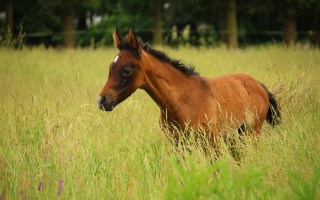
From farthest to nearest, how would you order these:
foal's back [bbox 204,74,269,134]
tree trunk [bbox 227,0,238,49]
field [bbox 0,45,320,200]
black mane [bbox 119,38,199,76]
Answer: tree trunk [bbox 227,0,238,49], foal's back [bbox 204,74,269,134], black mane [bbox 119,38,199,76], field [bbox 0,45,320,200]

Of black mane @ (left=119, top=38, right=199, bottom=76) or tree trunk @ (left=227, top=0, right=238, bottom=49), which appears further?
tree trunk @ (left=227, top=0, right=238, bottom=49)

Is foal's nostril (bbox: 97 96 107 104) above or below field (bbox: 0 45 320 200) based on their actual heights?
above

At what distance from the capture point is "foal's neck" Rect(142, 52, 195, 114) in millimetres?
4778

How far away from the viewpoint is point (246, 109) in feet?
18.2

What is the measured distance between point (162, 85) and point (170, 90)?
0.10 meters

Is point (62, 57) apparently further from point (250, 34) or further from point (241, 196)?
point (250, 34)

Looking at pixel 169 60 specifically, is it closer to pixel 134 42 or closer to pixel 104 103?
pixel 134 42

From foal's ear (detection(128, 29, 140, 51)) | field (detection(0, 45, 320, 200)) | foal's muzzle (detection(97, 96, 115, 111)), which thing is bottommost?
field (detection(0, 45, 320, 200))

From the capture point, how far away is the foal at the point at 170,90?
4559 mm

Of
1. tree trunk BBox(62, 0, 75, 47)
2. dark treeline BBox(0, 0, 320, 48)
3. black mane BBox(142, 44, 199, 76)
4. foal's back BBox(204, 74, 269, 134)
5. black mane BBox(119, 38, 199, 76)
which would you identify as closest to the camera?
black mane BBox(119, 38, 199, 76)

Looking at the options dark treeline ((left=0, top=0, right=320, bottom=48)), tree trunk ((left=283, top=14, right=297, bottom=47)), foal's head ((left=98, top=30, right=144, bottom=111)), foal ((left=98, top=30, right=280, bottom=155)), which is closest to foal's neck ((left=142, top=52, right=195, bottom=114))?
foal ((left=98, top=30, right=280, bottom=155))

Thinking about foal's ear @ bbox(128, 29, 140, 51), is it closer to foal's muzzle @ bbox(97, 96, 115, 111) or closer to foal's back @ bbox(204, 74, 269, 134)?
foal's muzzle @ bbox(97, 96, 115, 111)

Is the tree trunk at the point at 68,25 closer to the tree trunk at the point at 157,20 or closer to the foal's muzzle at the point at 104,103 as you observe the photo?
the tree trunk at the point at 157,20

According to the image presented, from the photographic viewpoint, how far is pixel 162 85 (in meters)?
4.83
